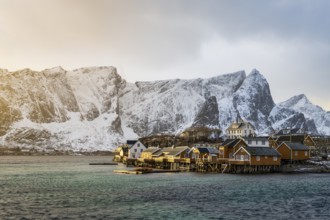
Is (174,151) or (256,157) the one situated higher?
(174,151)

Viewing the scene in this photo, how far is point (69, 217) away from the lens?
136ft

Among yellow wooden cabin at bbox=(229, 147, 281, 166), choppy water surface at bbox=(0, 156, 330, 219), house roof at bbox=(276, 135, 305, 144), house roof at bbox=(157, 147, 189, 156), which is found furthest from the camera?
house roof at bbox=(276, 135, 305, 144)

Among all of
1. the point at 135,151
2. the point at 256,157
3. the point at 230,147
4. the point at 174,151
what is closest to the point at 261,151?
the point at 256,157

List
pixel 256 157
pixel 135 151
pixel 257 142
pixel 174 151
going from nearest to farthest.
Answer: pixel 256 157 < pixel 257 142 < pixel 174 151 < pixel 135 151

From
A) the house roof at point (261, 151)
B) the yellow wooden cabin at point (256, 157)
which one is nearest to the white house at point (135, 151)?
the yellow wooden cabin at point (256, 157)

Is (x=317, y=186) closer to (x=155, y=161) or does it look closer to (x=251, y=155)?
(x=251, y=155)

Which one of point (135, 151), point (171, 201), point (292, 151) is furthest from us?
point (135, 151)

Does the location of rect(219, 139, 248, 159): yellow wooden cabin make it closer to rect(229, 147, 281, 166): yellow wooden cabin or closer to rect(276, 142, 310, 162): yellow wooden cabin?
rect(229, 147, 281, 166): yellow wooden cabin

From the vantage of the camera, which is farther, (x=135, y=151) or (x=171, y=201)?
(x=135, y=151)

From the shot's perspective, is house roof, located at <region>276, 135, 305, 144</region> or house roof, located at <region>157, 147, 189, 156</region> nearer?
house roof, located at <region>157, 147, 189, 156</region>

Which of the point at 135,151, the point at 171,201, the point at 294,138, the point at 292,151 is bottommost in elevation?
the point at 171,201

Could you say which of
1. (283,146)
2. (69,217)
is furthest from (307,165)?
(69,217)

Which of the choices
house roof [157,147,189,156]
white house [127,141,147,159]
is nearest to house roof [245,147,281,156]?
house roof [157,147,189,156]

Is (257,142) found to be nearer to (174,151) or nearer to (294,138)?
(174,151)
